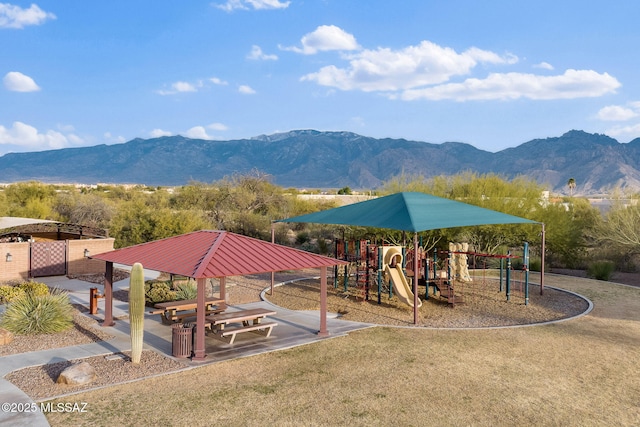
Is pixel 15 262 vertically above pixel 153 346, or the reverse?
pixel 15 262

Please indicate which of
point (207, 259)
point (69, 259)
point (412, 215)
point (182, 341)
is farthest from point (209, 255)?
point (69, 259)

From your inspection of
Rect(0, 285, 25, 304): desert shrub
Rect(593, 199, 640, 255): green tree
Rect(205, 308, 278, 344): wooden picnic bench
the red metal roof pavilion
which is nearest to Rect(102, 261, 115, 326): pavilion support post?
the red metal roof pavilion

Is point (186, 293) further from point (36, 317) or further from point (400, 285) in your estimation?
point (400, 285)

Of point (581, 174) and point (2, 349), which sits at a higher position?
point (581, 174)

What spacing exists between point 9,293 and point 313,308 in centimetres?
924

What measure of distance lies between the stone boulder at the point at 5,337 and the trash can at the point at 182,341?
3.97 m

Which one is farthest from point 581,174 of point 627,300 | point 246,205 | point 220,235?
point 220,235

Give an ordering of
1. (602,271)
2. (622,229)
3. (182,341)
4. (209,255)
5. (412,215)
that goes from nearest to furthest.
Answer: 1. (182,341)
2. (209,255)
3. (412,215)
4. (602,271)
5. (622,229)

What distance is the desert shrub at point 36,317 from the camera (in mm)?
13438

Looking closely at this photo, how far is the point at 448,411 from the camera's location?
8.93 meters

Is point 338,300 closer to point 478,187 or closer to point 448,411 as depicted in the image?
point 448,411

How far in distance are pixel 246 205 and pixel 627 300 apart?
102 feet

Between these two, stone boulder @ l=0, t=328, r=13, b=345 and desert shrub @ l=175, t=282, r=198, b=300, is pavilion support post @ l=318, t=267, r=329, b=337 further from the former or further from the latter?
stone boulder @ l=0, t=328, r=13, b=345

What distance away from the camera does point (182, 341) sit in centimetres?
1164
